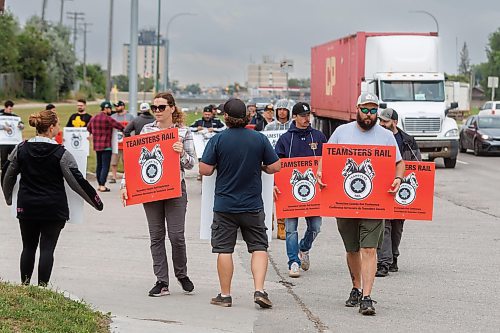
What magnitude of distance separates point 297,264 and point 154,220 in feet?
6.91

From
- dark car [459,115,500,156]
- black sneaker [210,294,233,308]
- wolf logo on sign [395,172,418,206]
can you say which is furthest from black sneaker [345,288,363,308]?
dark car [459,115,500,156]

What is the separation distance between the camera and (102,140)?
822 inches

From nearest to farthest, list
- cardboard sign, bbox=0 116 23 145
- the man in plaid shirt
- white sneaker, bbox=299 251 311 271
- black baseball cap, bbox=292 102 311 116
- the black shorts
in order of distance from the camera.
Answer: the black shorts, black baseball cap, bbox=292 102 311 116, white sneaker, bbox=299 251 311 271, the man in plaid shirt, cardboard sign, bbox=0 116 23 145

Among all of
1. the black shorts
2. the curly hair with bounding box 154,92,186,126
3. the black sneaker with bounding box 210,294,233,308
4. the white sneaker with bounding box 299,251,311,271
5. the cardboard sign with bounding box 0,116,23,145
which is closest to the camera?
the black shorts

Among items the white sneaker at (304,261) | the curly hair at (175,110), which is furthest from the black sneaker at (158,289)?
the white sneaker at (304,261)

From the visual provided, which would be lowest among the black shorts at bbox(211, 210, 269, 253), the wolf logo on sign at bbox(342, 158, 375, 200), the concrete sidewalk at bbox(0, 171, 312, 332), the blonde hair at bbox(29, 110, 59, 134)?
the concrete sidewalk at bbox(0, 171, 312, 332)

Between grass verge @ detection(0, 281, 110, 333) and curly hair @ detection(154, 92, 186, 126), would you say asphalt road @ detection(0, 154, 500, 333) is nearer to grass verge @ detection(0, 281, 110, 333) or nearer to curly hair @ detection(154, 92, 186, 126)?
grass verge @ detection(0, 281, 110, 333)

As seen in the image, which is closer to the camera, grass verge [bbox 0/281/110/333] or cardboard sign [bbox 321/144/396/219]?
grass verge [bbox 0/281/110/333]

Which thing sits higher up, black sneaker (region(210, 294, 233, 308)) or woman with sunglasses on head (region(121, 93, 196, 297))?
woman with sunglasses on head (region(121, 93, 196, 297))

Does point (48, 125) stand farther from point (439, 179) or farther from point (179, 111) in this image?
point (439, 179)

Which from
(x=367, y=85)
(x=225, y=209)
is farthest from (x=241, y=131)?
(x=367, y=85)

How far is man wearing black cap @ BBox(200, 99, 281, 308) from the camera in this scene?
903 centimetres

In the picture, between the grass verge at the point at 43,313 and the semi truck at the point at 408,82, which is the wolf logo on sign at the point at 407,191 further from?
the semi truck at the point at 408,82

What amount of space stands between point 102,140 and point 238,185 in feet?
40.0
